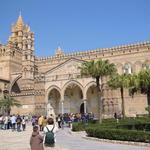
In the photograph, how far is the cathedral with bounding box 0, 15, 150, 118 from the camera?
125ft

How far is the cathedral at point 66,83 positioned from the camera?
38.2m

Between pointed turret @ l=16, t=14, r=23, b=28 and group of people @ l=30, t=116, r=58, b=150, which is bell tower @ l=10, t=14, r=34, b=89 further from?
group of people @ l=30, t=116, r=58, b=150

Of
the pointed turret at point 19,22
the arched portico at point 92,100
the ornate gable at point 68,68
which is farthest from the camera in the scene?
the pointed turret at point 19,22

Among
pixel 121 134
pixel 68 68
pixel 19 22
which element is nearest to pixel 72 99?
pixel 68 68

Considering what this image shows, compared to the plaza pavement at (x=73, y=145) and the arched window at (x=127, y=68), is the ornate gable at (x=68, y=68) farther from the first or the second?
the plaza pavement at (x=73, y=145)

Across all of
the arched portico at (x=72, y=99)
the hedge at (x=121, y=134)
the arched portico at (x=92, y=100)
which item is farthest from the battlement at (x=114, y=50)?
the hedge at (x=121, y=134)

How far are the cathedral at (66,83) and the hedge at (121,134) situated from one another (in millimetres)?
23203

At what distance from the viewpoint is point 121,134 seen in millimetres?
12562

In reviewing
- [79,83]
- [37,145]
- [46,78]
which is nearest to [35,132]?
[37,145]

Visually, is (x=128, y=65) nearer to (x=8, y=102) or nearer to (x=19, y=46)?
(x=8, y=102)

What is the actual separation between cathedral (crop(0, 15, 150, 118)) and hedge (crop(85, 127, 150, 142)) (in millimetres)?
23203

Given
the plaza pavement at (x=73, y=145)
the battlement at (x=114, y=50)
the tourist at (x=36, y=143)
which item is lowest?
the plaza pavement at (x=73, y=145)

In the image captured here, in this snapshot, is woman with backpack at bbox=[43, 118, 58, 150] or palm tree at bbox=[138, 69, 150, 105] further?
palm tree at bbox=[138, 69, 150, 105]

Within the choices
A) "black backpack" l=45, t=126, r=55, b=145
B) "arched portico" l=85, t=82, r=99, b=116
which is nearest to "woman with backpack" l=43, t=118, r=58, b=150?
"black backpack" l=45, t=126, r=55, b=145
